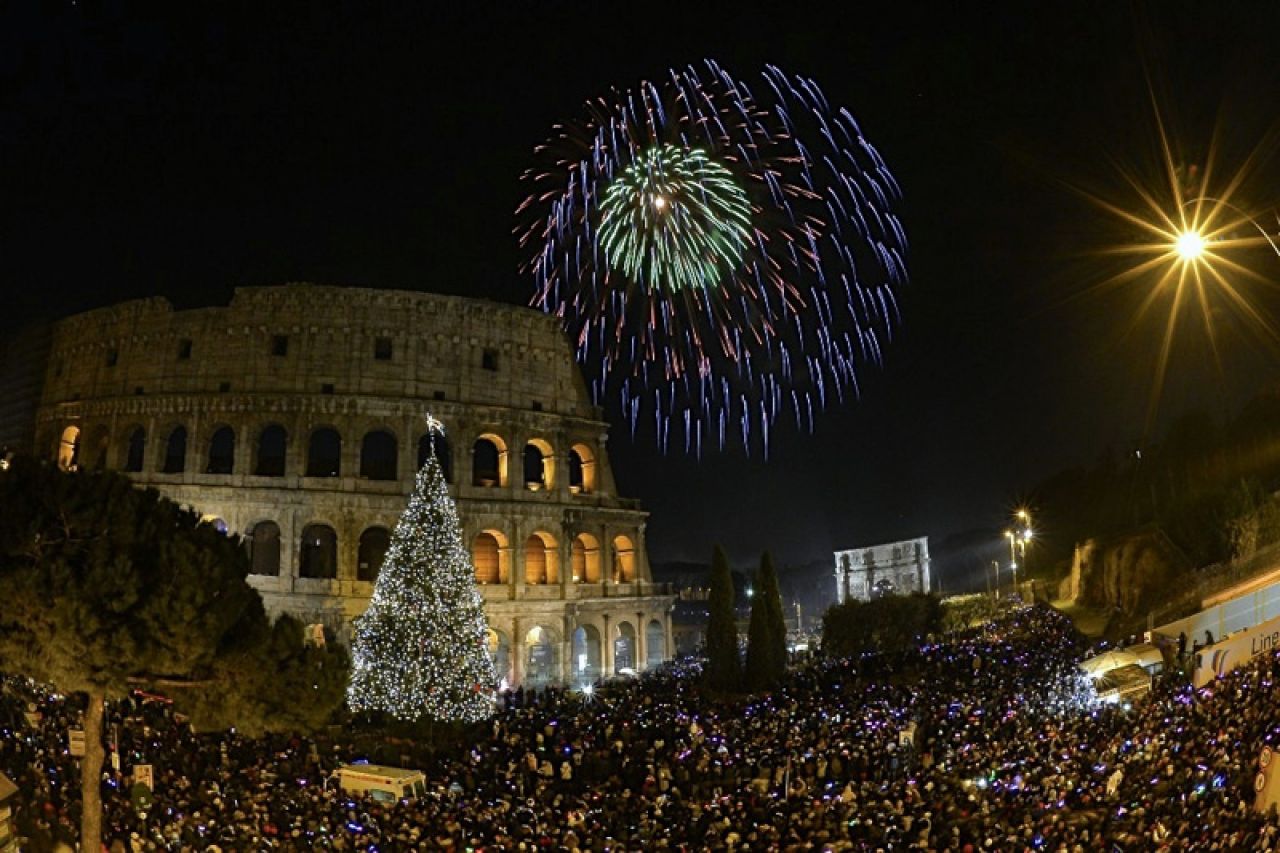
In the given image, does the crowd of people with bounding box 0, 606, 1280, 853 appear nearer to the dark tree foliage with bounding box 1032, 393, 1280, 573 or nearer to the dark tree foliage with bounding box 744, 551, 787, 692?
the dark tree foliage with bounding box 744, 551, 787, 692

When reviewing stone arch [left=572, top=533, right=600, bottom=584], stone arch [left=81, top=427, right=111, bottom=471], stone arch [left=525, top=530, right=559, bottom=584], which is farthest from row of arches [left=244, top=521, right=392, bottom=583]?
stone arch [left=572, top=533, right=600, bottom=584]

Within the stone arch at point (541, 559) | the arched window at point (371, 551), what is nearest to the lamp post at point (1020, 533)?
the stone arch at point (541, 559)

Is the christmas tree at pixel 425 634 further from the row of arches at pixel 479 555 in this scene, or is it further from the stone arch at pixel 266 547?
the stone arch at pixel 266 547

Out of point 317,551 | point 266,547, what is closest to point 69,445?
point 266,547

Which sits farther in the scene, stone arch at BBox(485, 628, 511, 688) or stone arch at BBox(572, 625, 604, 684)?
stone arch at BBox(572, 625, 604, 684)

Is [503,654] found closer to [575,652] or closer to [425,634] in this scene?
[575,652]
